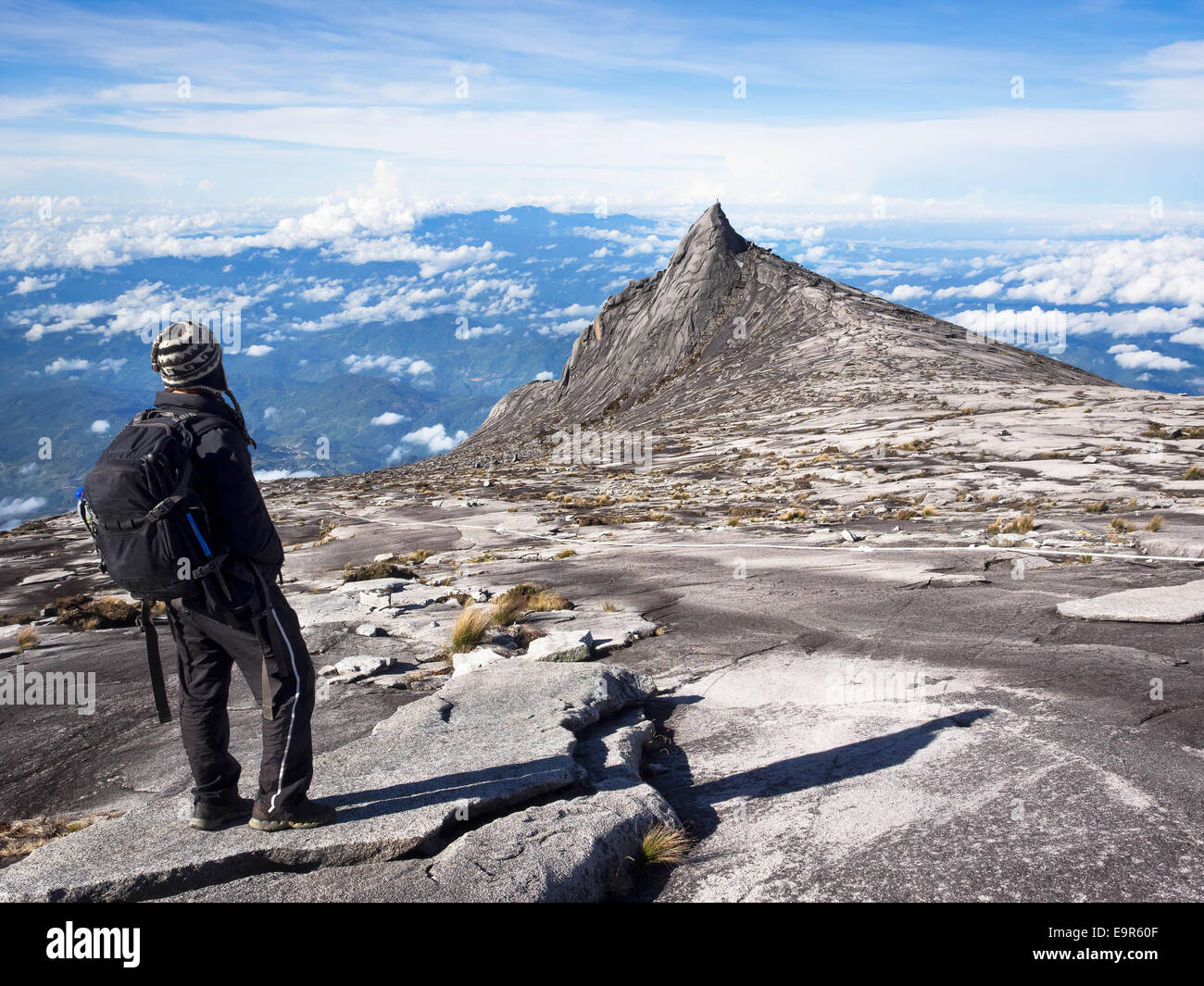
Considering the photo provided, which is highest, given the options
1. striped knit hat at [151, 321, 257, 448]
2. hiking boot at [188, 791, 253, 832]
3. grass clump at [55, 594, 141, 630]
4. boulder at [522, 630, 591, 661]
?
striped knit hat at [151, 321, 257, 448]

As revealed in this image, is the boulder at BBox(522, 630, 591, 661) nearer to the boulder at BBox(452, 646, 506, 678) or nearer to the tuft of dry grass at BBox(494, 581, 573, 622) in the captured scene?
the boulder at BBox(452, 646, 506, 678)

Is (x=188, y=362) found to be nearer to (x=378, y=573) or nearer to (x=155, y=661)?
(x=155, y=661)

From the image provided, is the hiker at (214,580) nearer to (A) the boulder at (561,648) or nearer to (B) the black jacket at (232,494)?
(B) the black jacket at (232,494)

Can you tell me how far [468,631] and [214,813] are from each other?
505 cm

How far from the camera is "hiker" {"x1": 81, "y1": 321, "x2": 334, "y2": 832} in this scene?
4.63 m

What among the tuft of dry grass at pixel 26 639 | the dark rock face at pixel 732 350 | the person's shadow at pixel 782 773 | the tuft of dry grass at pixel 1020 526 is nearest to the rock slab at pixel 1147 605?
the person's shadow at pixel 782 773

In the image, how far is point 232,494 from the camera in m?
4.84

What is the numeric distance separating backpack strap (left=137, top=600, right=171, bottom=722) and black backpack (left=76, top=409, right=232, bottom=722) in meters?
0.67

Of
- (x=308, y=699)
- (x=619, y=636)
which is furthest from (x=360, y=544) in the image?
(x=308, y=699)

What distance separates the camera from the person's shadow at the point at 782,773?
5863 millimetres

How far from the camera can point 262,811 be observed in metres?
5.04

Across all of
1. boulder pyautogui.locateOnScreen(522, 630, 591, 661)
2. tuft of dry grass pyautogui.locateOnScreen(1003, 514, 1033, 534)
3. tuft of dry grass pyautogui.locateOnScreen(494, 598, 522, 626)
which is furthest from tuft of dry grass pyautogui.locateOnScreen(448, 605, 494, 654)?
tuft of dry grass pyautogui.locateOnScreen(1003, 514, 1033, 534)

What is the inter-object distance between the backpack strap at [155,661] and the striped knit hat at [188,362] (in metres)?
1.49
